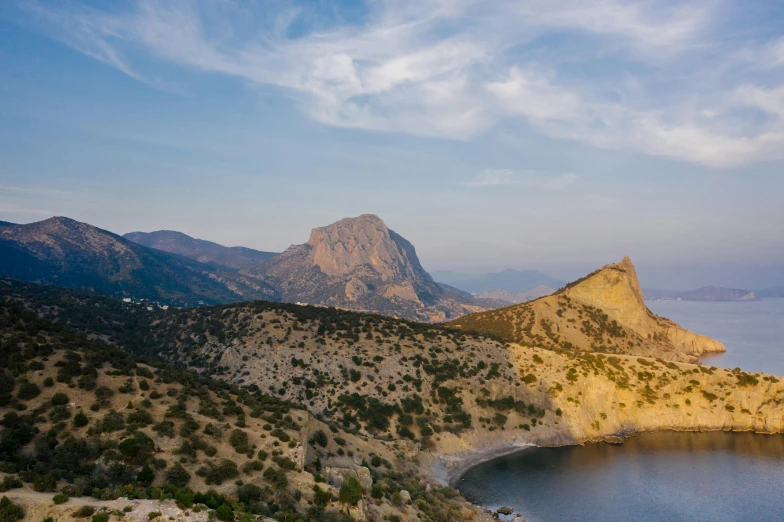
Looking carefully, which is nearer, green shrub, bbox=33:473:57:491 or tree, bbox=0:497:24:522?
tree, bbox=0:497:24:522

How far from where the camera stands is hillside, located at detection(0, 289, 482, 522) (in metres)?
22.0

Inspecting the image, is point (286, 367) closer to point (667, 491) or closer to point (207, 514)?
point (207, 514)

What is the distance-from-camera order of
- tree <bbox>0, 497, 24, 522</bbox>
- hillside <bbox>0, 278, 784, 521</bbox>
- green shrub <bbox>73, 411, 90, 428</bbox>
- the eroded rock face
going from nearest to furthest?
1. tree <bbox>0, 497, 24, 522</bbox>
2. green shrub <bbox>73, 411, 90, 428</bbox>
3. the eroded rock face
4. hillside <bbox>0, 278, 784, 521</bbox>

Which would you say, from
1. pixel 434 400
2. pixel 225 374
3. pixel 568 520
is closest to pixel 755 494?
pixel 568 520

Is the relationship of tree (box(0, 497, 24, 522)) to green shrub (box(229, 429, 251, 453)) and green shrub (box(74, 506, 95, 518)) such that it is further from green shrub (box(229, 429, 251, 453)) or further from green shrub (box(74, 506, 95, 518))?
green shrub (box(229, 429, 251, 453))

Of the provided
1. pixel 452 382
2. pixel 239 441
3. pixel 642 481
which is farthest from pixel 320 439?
pixel 642 481

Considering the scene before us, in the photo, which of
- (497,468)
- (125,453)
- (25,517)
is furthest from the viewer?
(497,468)

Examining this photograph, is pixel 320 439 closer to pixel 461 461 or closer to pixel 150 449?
pixel 150 449

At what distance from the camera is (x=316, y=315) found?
79500 millimetres

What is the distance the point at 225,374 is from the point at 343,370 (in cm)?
1828

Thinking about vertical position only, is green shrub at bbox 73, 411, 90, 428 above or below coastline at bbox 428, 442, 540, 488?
above

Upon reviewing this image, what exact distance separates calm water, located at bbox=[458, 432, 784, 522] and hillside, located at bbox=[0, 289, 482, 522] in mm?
11963

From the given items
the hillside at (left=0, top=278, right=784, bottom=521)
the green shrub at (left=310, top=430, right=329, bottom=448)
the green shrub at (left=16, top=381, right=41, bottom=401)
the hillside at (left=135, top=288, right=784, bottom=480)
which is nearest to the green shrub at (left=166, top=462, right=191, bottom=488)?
the green shrub at (left=16, top=381, right=41, bottom=401)

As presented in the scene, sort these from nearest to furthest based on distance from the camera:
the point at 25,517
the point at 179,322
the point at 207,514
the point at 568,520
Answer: the point at 25,517
the point at 207,514
the point at 568,520
the point at 179,322
